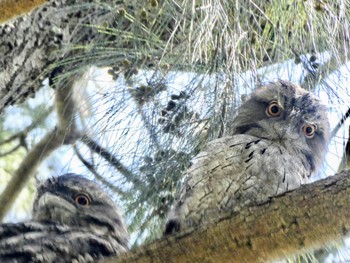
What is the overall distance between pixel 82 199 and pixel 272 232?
782 millimetres

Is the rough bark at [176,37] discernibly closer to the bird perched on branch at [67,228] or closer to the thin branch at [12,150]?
the thin branch at [12,150]

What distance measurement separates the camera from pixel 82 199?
2.00 m

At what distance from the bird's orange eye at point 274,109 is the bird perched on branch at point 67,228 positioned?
0.48 metres

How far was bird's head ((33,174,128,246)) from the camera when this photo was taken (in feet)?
6.39

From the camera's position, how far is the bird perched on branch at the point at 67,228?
1701 mm

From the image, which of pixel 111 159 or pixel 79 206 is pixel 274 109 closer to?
pixel 111 159

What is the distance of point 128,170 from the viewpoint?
191 cm

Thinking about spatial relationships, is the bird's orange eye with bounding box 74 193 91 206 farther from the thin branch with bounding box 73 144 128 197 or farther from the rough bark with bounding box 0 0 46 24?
the rough bark with bounding box 0 0 46 24

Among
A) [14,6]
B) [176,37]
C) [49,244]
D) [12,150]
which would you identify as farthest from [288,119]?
[12,150]

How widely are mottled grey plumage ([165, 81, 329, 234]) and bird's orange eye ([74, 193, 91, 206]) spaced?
259 millimetres

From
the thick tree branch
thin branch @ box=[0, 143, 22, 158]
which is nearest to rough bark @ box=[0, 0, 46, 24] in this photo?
the thick tree branch

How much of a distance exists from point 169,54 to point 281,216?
692 mm

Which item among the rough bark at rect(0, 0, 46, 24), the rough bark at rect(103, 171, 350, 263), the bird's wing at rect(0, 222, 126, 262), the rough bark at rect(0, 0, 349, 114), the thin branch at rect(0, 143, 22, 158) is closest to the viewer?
the rough bark at rect(103, 171, 350, 263)

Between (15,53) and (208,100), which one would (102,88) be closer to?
(208,100)
